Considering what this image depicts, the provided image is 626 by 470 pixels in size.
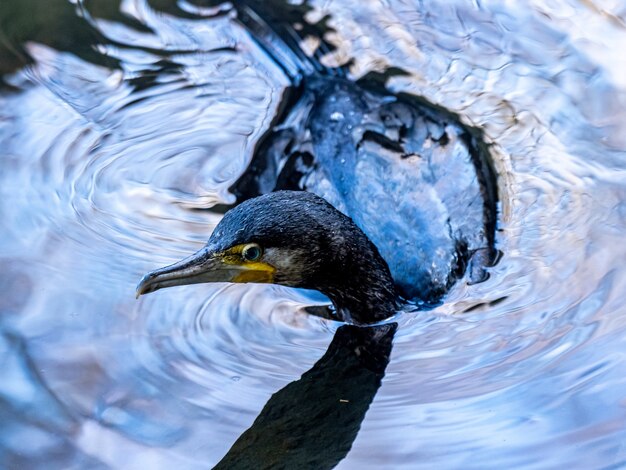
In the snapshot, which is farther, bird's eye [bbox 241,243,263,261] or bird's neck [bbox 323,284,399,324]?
bird's neck [bbox 323,284,399,324]

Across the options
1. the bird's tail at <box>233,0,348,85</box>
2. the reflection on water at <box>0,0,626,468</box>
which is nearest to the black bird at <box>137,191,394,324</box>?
the reflection on water at <box>0,0,626,468</box>

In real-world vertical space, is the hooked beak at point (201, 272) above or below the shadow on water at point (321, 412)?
above

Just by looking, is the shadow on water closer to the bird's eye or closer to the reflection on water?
the reflection on water

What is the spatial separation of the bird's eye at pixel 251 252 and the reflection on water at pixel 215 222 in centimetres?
40

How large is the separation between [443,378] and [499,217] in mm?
1193

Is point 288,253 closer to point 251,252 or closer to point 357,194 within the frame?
point 251,252

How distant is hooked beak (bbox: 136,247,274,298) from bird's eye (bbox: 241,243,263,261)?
29 millimetres

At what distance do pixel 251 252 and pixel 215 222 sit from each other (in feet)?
3.25

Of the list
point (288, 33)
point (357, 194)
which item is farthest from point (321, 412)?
point (288, 33)

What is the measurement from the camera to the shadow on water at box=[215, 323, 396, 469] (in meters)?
3.71

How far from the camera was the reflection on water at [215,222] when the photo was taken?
3.80 m

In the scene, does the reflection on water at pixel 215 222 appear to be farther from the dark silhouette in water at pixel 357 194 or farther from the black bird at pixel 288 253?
the black bird at pixel 288 253

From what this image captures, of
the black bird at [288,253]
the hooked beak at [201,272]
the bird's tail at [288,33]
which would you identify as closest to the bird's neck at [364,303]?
the black bird at [288,253]

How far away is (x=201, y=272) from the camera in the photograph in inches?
156
